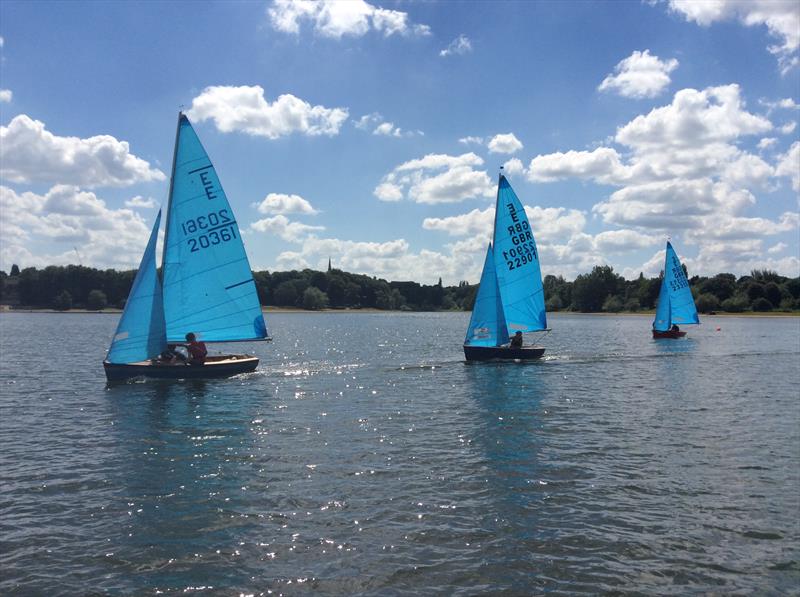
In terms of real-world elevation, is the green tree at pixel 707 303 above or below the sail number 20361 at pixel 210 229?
below

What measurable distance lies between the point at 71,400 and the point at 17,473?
1166cm

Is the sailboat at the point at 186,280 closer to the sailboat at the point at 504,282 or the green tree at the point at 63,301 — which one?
the sailboat at the point at 504,282

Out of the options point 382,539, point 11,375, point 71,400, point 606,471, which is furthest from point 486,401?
point 11,375

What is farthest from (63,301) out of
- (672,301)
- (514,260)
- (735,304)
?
(735,304)

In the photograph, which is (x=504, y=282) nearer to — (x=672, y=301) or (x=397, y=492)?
(x=397, y=492)

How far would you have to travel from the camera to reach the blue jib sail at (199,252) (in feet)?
96.6

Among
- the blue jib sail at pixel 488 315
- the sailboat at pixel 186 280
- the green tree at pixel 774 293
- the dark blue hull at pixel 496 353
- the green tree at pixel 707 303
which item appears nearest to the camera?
the sailboat at pixel 186 280

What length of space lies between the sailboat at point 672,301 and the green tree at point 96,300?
511ft

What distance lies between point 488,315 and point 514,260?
3811 mm

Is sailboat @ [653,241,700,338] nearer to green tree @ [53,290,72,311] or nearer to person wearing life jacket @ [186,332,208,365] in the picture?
person wearing life jacket @ [186,332,208,365]

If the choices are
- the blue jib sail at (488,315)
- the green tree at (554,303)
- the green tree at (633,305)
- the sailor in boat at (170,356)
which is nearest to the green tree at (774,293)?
the green tree at (633,305)

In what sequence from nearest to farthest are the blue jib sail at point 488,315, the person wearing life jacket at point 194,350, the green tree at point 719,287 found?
the person wearing life jacket at point 194,350, the blue jib sail at point 488,315, the green tree at point 719,287

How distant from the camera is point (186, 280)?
1180 inches

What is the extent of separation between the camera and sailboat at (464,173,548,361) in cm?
3772
